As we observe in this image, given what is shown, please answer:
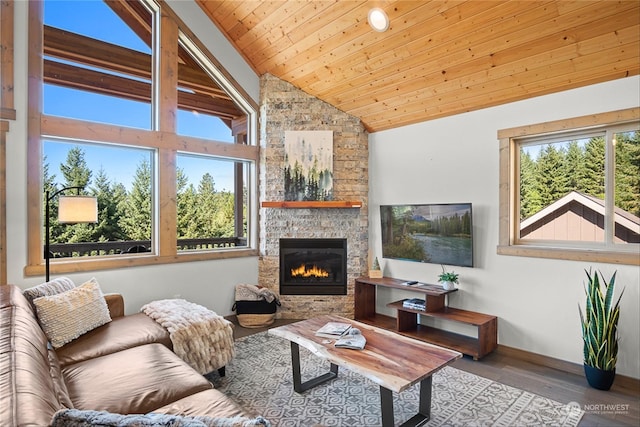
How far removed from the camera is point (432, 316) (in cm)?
376

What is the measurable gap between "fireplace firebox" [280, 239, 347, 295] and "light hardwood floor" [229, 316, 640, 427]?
6.25 ft

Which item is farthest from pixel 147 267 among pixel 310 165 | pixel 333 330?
pixel 333 330

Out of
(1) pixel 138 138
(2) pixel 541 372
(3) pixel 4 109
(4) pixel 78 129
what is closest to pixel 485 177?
(2) pixel 541 372

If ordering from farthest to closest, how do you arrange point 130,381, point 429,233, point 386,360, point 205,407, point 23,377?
1. point 429,233
2. point 386,360
3. point 130,381
4. point 205,407
5. point 23,377

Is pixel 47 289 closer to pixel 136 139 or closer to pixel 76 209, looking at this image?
pixel 76 209

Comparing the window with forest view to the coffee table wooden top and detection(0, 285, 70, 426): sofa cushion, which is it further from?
detection(0, 285, 70, 426): sofa cushion

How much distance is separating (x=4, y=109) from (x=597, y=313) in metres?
5.36

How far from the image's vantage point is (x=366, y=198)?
4848 millimetres

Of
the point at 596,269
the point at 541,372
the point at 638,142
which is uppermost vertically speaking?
the point at 638,142

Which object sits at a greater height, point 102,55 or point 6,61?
point 102,55

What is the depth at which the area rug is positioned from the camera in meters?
2.39

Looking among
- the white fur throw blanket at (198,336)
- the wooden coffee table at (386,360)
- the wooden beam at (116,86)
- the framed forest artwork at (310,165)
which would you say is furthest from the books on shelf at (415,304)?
the wooden beam at (116,86)

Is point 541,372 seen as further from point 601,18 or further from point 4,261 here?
point 4,261

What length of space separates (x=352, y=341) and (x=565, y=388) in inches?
72.9
